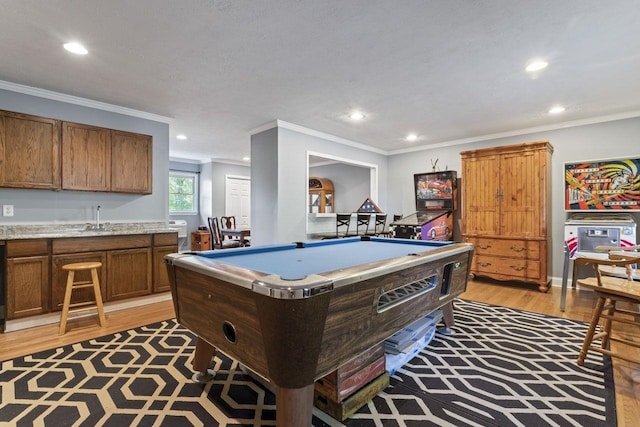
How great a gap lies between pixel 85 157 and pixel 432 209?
18.1ft

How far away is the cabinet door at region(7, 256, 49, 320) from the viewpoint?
2791 mm

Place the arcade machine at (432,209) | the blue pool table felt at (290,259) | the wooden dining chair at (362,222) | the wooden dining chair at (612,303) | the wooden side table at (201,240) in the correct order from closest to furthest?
the blue pool table felt at (290,259) → the wooden dining chair at (612,303) → the arcade machine at (432,209) → the wooden dining chair at (362,222) → the wooden side table at (201,240)

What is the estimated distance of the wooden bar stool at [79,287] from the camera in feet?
9.19

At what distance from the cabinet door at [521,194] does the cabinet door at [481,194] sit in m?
0.09

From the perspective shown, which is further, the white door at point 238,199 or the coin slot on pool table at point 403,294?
the white door at point 238,199

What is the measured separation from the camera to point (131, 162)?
392 cm

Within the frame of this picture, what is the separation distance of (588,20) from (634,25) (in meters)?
0.40

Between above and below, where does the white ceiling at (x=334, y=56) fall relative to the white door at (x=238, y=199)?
above

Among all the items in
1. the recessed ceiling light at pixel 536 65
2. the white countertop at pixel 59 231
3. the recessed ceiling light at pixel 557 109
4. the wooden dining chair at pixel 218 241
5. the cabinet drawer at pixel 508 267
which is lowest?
the cabinet drawer at pixel 508 267

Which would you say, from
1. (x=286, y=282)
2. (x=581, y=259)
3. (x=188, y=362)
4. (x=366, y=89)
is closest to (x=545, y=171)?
(x=581, y=259)

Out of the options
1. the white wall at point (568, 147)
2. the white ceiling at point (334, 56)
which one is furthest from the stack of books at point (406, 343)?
the white wall at point (568, 147)

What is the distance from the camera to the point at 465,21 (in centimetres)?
214

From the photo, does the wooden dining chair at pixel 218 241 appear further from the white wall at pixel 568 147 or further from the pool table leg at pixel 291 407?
the pool table leg at pixel 291 407

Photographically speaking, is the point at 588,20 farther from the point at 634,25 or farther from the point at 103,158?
the point at 103,158
